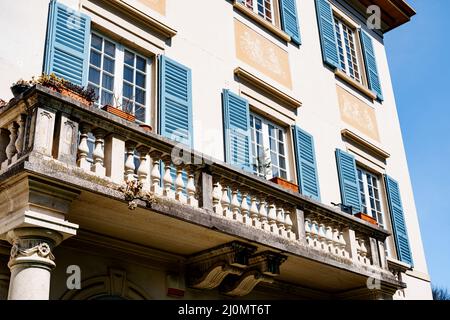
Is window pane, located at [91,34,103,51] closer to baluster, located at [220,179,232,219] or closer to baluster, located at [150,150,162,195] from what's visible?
baluster, located at [150,150,162,195]

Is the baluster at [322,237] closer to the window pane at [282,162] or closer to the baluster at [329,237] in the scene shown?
the baluster at [329,237]

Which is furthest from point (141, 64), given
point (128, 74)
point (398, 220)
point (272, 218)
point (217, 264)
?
point (398, 220)

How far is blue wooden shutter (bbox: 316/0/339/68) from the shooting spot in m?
13.5

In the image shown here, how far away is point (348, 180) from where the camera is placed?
481 inches

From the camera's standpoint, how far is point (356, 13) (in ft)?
50.6

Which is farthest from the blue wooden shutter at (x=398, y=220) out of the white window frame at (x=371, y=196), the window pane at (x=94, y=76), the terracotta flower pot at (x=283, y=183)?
the window pane at (x=94, y=76)

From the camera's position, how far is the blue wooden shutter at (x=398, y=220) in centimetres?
1295

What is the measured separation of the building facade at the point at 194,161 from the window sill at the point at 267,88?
0.03m

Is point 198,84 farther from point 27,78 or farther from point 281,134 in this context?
point 27,78

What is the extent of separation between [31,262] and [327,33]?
1005 centimetres

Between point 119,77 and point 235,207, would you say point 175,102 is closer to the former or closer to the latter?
point 119,77

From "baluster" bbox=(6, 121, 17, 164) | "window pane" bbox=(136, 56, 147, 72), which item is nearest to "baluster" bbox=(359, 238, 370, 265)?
"window pane" bbox=(136, 56, 147, 72)
